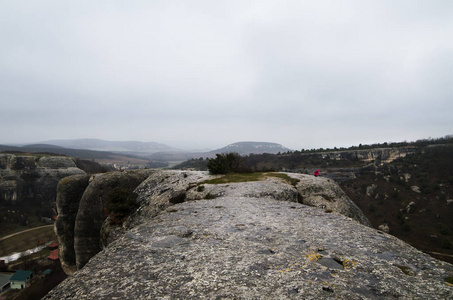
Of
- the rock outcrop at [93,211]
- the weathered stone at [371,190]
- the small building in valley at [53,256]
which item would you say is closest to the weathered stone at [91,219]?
the rock outcrop at [93,211]

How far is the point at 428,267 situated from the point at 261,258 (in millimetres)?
4408

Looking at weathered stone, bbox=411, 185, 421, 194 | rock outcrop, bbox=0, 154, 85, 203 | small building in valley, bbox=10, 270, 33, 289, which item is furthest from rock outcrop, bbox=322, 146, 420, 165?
rock outcrop, bbox=0, 154, 85, 203

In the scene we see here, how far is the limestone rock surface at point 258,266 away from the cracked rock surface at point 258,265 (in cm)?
2

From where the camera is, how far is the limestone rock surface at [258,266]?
4492 millimetres

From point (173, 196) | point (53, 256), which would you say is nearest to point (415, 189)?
point (173, 196)

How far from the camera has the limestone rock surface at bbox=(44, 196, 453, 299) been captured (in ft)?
14.7

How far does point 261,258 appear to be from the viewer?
20.2ft

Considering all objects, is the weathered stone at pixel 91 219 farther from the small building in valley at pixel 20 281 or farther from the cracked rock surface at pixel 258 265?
the small building in valley at pixel 20 281

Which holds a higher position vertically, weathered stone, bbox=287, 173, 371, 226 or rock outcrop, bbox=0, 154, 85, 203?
weathered stone, bbox=287, 173, 371, 226

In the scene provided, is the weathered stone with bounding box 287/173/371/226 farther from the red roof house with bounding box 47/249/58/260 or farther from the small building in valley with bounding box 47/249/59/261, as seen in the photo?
the red roof house with bounding box 47/249/58/260

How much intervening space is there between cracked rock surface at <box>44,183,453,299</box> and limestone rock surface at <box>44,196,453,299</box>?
0.07 feet

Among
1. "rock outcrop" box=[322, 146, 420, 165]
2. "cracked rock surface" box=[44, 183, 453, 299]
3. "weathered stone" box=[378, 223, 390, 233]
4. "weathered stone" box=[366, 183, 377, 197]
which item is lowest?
"weathered stone" box=[378, 223, 390, 233]

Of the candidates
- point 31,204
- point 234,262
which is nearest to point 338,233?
point 234,262

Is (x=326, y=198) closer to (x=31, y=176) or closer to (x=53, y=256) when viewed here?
(x=53, y=256)
